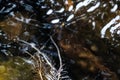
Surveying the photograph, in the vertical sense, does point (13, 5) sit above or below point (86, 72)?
above

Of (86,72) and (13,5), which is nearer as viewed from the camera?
(86,72)

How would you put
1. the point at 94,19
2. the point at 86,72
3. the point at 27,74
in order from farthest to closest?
the point at 94,19
the point at 86,72
the point at 27,74

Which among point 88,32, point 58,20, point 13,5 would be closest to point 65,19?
point 58,20

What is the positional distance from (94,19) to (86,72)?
500 millimetres

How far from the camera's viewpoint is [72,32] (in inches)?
104

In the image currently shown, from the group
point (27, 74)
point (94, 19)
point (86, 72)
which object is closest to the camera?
point (27, 74)

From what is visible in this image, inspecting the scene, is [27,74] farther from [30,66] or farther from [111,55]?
[111,55]

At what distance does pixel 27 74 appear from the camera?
2330 millimetres

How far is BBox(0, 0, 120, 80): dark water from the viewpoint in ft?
8.25

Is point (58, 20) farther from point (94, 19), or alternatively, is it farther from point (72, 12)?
point (94, 19)

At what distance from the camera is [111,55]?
2572 mm

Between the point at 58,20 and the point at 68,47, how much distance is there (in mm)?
283

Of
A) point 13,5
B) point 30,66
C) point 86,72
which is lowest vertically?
point 86,72

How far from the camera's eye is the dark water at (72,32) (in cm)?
252
